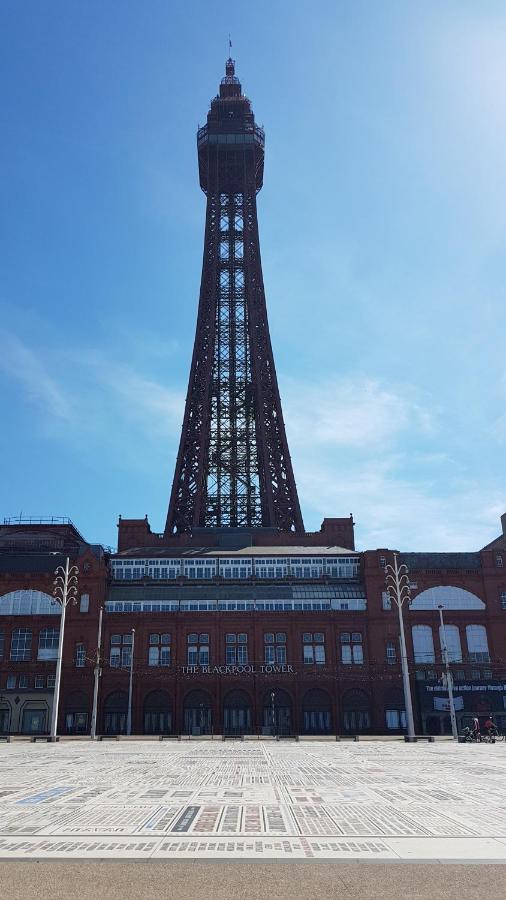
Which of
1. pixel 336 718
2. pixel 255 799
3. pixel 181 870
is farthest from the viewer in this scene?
pixel 336 718

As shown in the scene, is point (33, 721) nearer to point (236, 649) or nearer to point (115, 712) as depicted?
point (115, 712)

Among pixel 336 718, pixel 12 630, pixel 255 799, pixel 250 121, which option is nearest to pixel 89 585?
pixel 12 630

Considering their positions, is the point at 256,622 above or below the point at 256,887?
above

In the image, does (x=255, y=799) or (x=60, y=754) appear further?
(x=60, y=754)

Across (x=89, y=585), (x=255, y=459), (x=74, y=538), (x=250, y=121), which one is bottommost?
(x=89, y=585)

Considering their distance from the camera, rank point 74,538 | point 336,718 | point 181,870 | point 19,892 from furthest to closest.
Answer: point 74,538, point 336,718, point 181,870, point 19,892

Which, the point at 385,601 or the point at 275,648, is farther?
the point at 385,601

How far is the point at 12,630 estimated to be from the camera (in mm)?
66125

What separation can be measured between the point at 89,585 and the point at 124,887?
202 feet

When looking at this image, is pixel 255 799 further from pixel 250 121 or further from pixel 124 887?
pixel 250 121

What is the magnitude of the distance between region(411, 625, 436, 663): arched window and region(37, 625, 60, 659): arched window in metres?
34.1

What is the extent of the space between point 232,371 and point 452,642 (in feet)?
164

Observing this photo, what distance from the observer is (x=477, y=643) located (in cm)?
6569

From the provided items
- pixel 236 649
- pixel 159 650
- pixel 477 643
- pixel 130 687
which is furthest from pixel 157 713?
pixel 477 643
